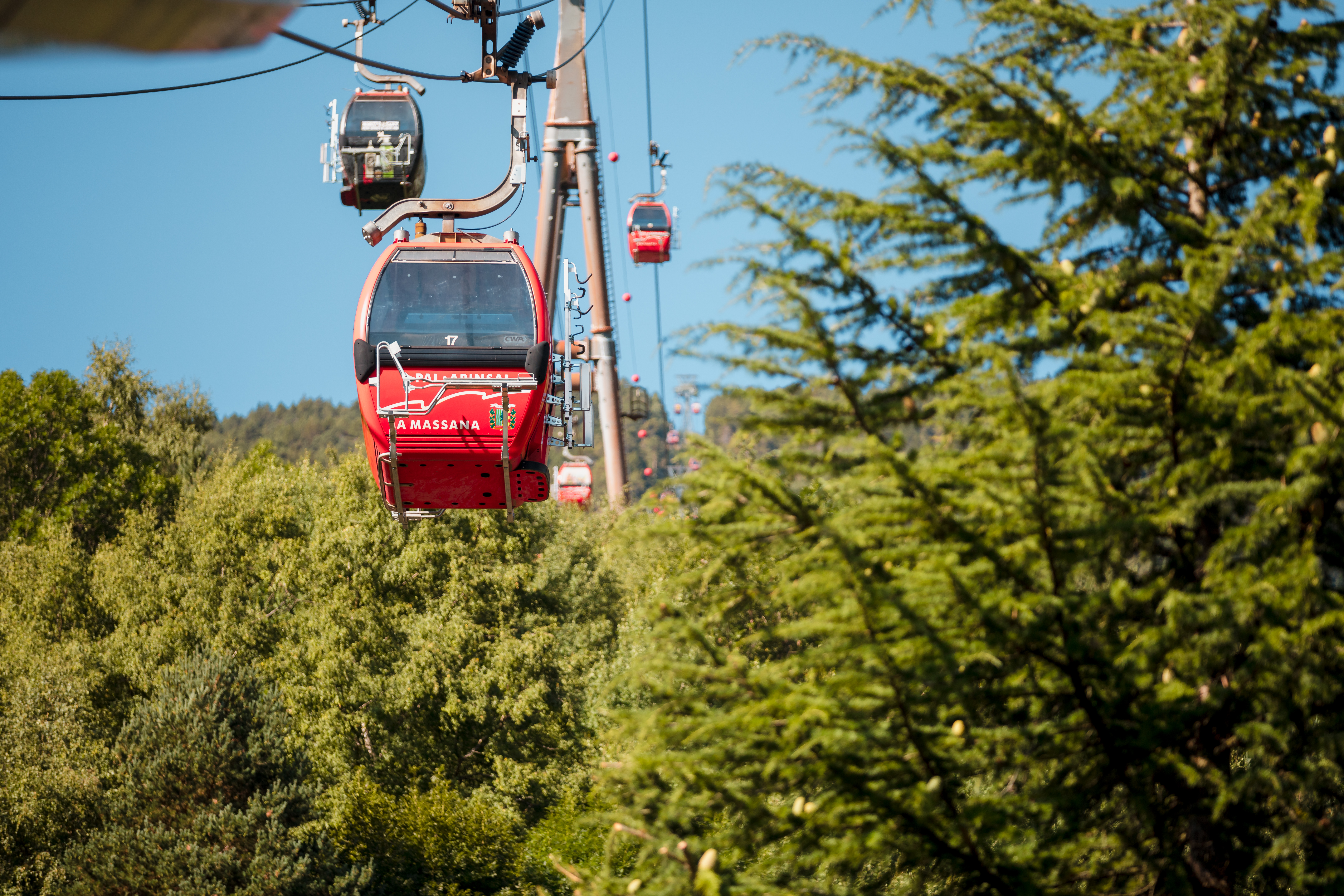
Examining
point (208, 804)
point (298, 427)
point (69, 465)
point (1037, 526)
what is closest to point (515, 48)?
point (1037, 526)

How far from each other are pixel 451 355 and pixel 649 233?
2903 centimetres

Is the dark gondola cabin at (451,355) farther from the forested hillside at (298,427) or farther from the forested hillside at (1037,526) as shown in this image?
the forested hillside at (298,427)

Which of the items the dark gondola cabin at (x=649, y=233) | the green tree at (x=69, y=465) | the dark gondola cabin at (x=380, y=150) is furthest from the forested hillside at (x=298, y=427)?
the dark gondola cabin at (x=380, y=150)

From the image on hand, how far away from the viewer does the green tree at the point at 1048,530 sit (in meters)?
4.19

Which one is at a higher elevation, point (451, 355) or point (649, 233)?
point (649, 233)

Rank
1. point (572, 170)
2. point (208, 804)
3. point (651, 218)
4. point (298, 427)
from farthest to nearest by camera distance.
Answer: point (298, 427)
point (651, 218)
point (572, 170)
point (208, 804)

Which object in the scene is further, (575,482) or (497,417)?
(575,482)

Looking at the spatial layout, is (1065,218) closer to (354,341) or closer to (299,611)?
(354,341)

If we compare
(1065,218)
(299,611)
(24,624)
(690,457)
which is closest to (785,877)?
(690,457)

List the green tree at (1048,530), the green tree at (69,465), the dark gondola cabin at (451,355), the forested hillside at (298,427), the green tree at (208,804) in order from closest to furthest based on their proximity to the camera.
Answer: the green tree at (1048,530) < the dark gondola cabin at (451,355) < the green tree at (208,804) < the green tree at (69,465) < the forested hillside at (298,427)

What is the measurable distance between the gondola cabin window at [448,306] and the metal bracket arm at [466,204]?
91 cm

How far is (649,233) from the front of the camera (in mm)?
38062

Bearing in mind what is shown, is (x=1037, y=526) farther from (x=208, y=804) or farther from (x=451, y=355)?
(x=208, y=804)

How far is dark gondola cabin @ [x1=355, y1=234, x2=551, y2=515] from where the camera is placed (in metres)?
9.74
